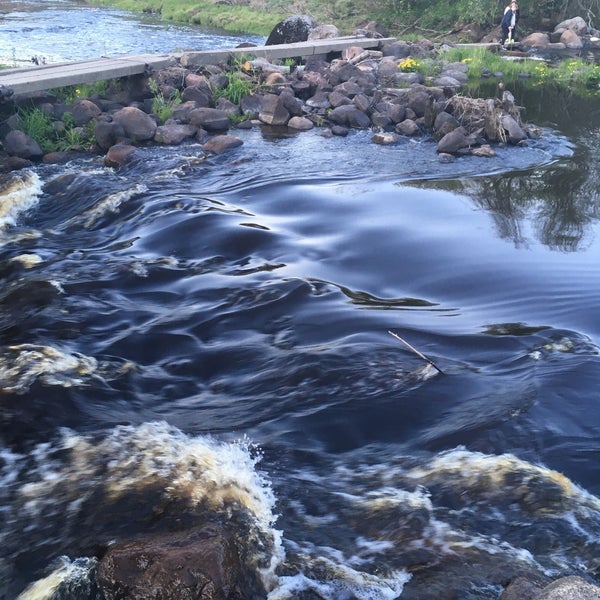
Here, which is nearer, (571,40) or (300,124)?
(300,124)

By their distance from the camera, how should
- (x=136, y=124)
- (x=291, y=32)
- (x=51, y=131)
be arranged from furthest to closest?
(x=291, y=32) → (x=136, y=124) → (x=51, y=131)

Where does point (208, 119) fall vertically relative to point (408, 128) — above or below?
above

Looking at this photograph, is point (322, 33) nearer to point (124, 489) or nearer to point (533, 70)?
point (533, 70)

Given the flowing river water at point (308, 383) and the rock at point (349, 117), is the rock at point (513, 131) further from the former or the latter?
the flowing river water at point (308, 383)

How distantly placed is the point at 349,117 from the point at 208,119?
2.32 metres

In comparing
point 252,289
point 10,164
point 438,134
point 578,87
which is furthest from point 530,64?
point 252,289

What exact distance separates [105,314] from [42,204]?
3260 millimetres

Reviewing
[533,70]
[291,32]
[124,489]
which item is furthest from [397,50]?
[124,489]

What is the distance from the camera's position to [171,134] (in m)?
10.2

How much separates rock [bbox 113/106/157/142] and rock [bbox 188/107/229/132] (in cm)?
69

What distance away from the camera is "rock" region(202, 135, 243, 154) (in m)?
9.80

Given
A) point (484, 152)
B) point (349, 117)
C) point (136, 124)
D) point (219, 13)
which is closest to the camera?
point (136, 124)

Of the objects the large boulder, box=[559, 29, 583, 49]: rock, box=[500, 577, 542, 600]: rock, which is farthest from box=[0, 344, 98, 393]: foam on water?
box=[559, 29, 583, 49]: rock

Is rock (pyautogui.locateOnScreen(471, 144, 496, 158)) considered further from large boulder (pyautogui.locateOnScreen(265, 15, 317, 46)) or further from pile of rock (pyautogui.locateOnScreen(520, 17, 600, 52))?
pile of rock (pyautogui.locateOnScreen(520, 17, 600, 52))
